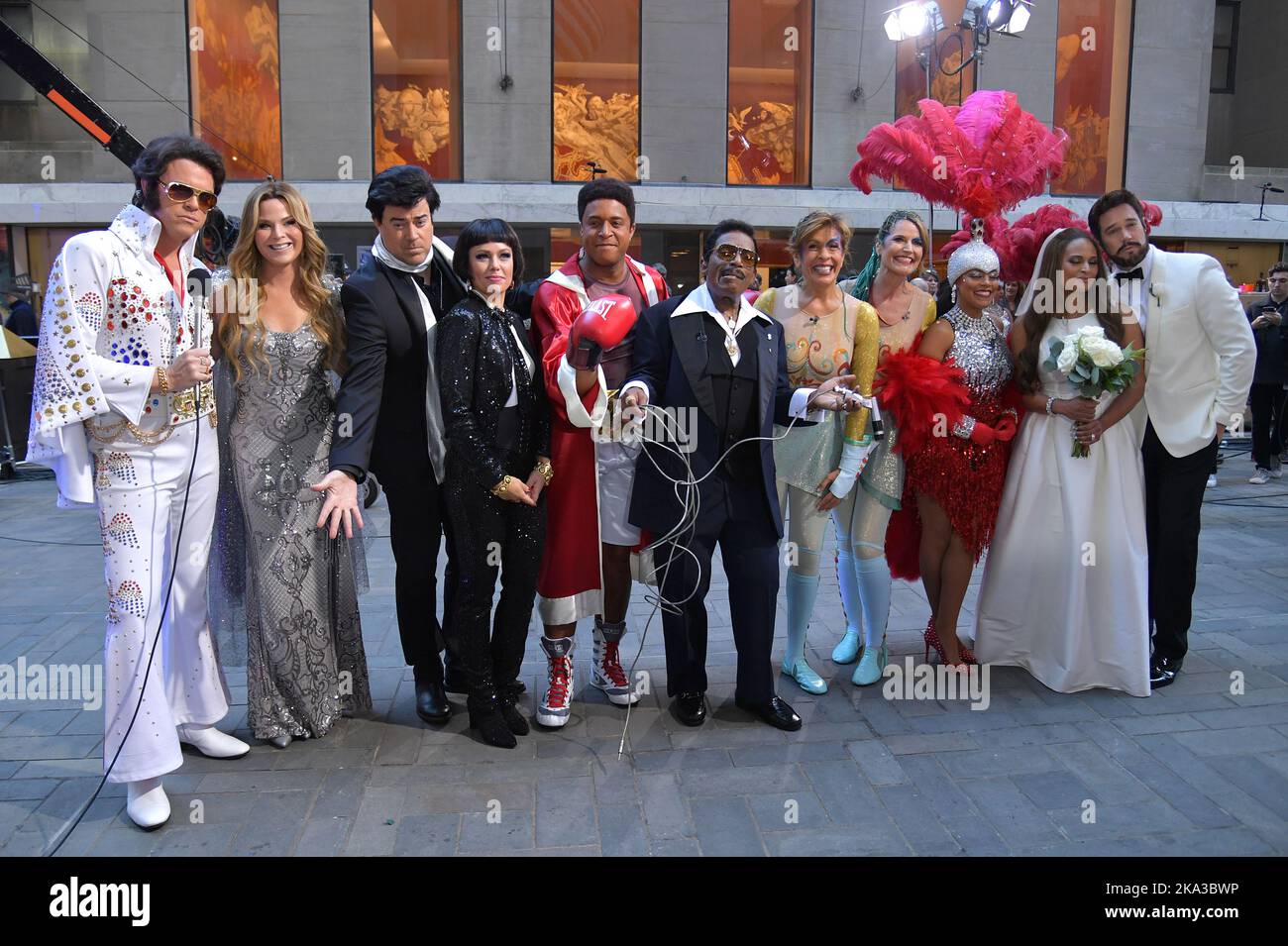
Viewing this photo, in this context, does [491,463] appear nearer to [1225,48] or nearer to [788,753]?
[788,753]

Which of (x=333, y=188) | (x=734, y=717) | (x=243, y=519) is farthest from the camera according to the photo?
(x=333, y=188)

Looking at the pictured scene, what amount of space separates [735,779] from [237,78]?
13632 mm

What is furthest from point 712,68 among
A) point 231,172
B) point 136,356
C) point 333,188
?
point 136,356

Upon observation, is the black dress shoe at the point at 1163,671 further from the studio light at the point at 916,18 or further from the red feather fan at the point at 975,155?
the studio light at the point at 916,18

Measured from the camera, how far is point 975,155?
4.18 m

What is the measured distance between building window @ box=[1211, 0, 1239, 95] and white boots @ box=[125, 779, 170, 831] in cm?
2124

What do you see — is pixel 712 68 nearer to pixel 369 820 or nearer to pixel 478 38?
pixel 478 38

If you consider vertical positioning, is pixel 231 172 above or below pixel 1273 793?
above

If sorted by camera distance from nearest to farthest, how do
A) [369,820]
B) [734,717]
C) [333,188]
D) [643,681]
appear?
[369,820], [734,717], [643,681], [333,188]

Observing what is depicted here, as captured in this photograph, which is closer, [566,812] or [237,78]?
[566,812]

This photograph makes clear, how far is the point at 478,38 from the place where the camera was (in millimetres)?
13266

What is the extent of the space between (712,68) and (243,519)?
12.1m

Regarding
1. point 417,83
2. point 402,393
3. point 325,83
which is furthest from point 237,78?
point 402,393

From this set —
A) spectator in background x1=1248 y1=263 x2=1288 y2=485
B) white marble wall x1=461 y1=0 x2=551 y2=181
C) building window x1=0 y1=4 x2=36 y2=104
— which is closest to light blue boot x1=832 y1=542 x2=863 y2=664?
spectator in background x1=1248 y1=263 x2=1288 y2=485
